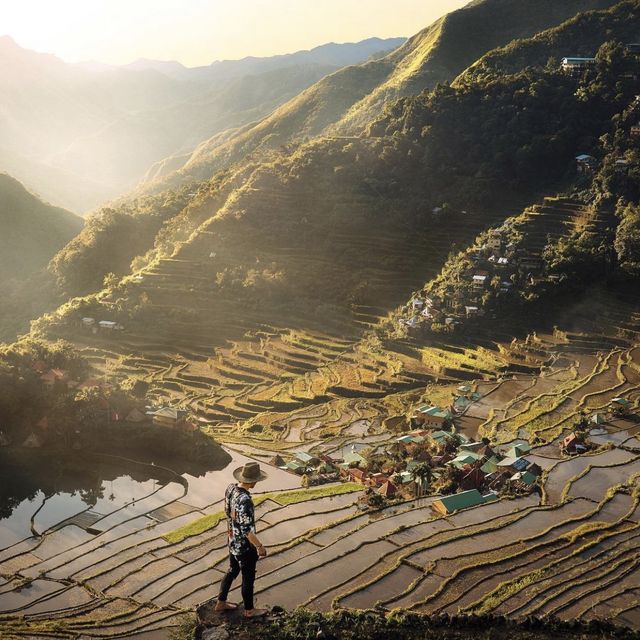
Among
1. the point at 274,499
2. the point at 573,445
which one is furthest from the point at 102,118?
the point at 274,499

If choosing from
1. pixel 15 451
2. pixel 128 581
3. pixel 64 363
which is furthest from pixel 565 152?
pixel 128 581

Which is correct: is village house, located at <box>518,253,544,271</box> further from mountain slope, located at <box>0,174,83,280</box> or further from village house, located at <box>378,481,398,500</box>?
mountain slope, located at <box>0,174,83,280</box>

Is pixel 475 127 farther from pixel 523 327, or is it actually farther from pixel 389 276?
pixel 523 327

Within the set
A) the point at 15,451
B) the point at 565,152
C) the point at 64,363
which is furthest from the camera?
the point at 565,152

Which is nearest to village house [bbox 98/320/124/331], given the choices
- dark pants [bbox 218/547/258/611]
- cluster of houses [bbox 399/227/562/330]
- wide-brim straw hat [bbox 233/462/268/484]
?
cluster of houses [bbox 399/227/562/330]

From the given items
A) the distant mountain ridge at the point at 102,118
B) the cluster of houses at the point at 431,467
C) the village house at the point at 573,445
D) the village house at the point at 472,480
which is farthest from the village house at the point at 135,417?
the distant mountain ridge at the point at 102,118

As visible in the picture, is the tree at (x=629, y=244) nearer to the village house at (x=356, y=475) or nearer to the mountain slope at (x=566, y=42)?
the village house at (x=356, y=475)
